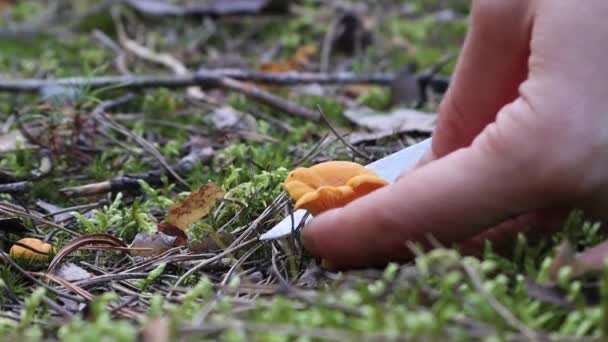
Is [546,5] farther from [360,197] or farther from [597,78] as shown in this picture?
[360,197]

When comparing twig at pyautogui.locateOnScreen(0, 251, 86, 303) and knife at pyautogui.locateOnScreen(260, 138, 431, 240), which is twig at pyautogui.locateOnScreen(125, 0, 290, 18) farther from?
twig at pyautogui.locateOnScreen(0, 251, 86, 303)

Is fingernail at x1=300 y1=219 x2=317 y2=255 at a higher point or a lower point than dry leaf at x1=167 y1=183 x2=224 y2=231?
higher

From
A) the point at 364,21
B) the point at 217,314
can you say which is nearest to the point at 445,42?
the point at 364,21

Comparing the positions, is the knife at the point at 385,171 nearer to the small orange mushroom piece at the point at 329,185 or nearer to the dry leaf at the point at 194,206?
the small orange mushroom piece at the point at 329,185

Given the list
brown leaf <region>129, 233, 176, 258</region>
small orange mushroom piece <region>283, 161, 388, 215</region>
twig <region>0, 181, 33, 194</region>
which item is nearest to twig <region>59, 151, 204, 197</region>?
twig <region>0, 181, 33, 194</region>

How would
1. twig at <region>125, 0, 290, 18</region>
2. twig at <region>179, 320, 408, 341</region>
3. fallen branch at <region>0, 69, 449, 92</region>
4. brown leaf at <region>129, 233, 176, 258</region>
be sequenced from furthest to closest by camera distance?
twig at <region>125, 0, 290, 18</region>
fallen branch at <region>0, 69, 449, 92</region>
brown leaf at <region>129, 233, 176, 258</region>
twig at <region>179, 320, 408, 341</region>

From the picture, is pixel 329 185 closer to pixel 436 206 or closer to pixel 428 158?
pixel 428 158
